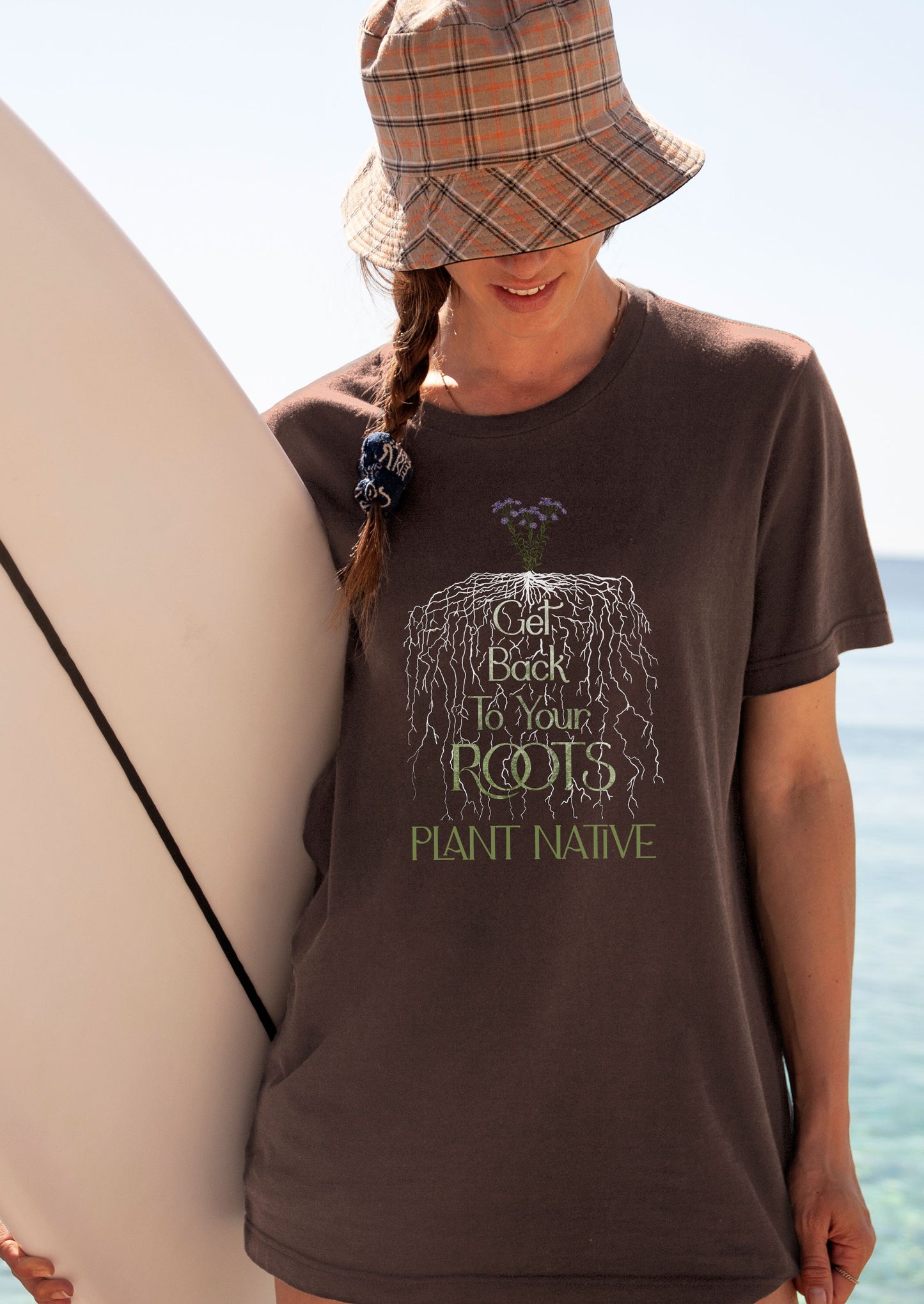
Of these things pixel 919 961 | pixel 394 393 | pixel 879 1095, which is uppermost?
pixel 394 393

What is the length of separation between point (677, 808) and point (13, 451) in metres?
0.69

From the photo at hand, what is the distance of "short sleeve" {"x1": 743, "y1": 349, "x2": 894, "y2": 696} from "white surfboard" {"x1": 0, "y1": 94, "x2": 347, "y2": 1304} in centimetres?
42

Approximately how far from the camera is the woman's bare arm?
105cm

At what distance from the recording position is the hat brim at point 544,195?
1.01 m

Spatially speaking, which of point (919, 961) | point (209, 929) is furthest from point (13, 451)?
point (919, 961)

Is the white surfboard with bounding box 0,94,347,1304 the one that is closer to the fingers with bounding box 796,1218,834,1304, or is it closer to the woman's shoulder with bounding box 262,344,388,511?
the woman's shoulder with bounding box 262,344,388,511

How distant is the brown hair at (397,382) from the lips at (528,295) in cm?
8

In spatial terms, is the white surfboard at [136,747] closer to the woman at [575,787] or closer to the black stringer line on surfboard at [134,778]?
the black stringer line on surfboard at [134,778]

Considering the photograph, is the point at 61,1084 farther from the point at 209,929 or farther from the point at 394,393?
the point at 394,393

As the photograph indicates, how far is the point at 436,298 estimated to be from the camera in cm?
122

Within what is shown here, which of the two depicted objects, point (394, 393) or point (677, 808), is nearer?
point (677, 808)

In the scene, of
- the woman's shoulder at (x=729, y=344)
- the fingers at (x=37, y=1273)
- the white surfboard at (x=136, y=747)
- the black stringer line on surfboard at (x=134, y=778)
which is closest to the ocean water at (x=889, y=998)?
the fingers at (x=37, y=1273)

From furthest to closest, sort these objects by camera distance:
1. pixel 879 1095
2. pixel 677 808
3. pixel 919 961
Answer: pixel 919 961 < pixel 879 1095 < pixel 677 808

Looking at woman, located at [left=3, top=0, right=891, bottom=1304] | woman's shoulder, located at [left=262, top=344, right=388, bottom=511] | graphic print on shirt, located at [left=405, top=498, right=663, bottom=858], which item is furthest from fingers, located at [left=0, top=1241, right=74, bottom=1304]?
woman's shoulder, located at [left=262, top=344, right=388, bottom=511]
